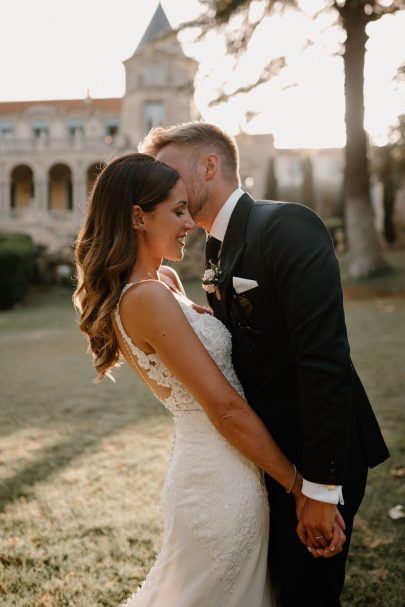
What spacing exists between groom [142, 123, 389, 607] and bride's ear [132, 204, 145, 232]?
290 mm

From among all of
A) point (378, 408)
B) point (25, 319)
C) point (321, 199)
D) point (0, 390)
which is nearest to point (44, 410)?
point (0, 390)

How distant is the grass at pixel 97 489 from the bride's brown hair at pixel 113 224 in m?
2.14

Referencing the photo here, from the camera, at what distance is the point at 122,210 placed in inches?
101

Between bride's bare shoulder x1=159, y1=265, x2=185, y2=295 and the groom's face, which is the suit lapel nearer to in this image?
the groom's face

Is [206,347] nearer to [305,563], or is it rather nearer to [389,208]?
[305,563]

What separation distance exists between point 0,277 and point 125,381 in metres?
16.0

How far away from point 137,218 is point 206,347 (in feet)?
2.11

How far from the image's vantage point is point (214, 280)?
8.83 feet

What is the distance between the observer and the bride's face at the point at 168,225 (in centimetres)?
268

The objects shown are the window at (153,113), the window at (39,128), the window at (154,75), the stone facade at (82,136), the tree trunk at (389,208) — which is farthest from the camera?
the window at (39,128)

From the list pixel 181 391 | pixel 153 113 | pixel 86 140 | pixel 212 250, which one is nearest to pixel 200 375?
pixel 181 391

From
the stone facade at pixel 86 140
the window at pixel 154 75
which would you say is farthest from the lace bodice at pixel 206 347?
the window at pixel 154 75

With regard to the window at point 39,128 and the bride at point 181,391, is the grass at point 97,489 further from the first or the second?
the window at point 39,128

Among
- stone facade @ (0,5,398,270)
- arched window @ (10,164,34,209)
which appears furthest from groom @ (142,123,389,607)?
arched window @ (10,164,34,209)
